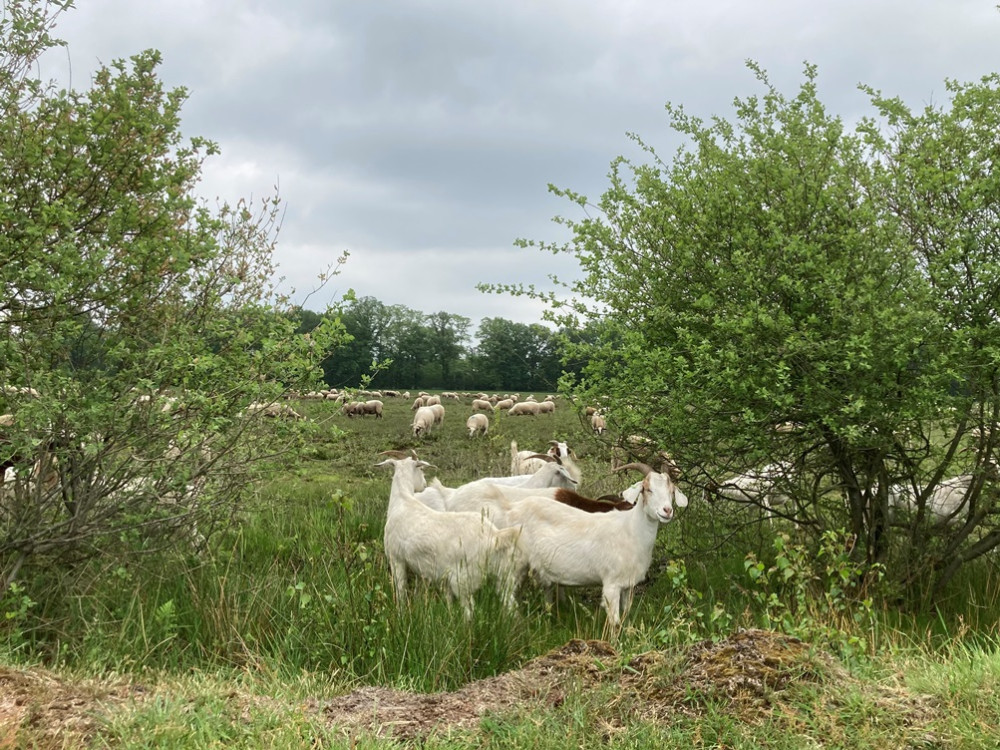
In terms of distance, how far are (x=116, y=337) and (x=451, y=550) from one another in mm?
3450

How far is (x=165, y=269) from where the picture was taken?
670 centimetres

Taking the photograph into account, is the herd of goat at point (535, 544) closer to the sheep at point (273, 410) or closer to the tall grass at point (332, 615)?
the tall grass at point (332, 615)

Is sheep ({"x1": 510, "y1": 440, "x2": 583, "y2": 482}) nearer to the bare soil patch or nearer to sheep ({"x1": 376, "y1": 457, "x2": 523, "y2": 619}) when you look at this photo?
sheep ({"x1": 376, "y1": 457, "x2": 523, "y2": 619})

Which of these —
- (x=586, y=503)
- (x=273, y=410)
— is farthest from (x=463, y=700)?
(x=586, y=503)

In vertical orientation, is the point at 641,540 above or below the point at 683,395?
below

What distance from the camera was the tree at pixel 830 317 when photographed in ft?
22.3

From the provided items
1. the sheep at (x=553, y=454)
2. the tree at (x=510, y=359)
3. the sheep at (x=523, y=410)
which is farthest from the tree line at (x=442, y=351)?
the sheep at (x=553, y=454)

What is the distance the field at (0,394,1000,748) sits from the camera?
13.3ft

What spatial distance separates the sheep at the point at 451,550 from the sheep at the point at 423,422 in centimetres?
2058

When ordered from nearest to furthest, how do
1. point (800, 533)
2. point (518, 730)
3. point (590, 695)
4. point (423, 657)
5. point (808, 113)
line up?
point (518, 730)
point (590, 695)
point (423, 657)
point (808, 113)
point (800, 533)

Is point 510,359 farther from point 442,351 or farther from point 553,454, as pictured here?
point 553,454

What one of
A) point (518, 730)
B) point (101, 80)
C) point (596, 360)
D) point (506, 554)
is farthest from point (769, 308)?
point (101, 80)

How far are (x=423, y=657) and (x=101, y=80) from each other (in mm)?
5897

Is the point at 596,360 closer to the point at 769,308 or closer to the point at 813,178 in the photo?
the point at 769,308
